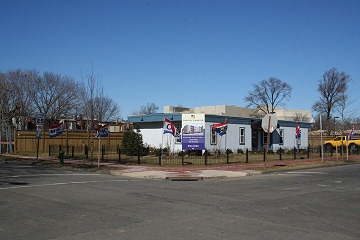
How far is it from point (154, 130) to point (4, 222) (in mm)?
26502

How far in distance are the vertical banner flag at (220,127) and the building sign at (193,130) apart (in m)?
1.59

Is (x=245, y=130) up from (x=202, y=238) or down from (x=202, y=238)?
up

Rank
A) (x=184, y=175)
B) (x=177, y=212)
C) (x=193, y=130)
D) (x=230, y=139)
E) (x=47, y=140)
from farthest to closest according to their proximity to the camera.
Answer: (x=47, y=140)
(x=230, y=139)
(x=193, y=130)
(x=184, y=175)
(x=177, y=212)

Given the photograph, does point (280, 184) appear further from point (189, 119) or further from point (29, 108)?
point (29, 108)

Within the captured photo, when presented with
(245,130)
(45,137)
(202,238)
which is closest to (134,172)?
(202,238)

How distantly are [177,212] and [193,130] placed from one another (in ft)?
68.9

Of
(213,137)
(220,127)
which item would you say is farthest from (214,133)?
(220,127)

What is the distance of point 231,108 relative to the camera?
2478 inches

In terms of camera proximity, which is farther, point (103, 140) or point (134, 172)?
point (103, 140)

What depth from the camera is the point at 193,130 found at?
99.1 ft

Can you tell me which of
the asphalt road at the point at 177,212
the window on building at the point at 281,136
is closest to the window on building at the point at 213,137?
the window on building at the point at 281,136

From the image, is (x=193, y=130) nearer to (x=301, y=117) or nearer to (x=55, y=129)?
(x=55, y=129)

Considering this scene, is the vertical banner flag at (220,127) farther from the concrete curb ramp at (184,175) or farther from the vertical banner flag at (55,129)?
the vertical banner flag at (55,129)

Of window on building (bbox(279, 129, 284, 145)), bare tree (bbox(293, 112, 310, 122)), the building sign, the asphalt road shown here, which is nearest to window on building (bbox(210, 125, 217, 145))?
the building sign
